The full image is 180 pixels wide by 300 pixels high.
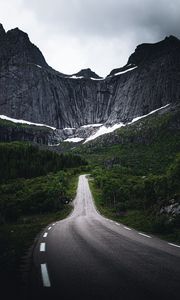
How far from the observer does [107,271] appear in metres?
10.8

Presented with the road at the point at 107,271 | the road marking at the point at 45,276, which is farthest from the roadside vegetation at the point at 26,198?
the road at the point at 107,271

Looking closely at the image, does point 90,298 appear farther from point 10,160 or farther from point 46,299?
point 10,160

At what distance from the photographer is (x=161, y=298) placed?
314 inches

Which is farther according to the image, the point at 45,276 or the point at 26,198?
the point at 26,198

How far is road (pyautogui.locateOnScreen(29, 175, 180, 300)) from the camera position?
8.57 meters

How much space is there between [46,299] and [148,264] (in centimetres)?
455

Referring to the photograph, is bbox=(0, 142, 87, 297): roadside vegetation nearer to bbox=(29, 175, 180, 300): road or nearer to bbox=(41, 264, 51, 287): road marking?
bbox=(41, 264, 51, 287): road marking

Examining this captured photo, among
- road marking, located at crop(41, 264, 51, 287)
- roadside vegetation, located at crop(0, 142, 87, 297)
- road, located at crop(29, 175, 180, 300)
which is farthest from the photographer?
roadside vegetation, located at crop(0, 142, 87, 297)

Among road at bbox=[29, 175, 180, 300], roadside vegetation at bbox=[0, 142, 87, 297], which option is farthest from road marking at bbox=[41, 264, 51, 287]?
roadside vegetation at bbox=[0, 142, 87, 297]

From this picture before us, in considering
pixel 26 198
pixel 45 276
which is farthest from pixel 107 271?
pixel 26 198

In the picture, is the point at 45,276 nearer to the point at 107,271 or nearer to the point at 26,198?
the point at 107,271

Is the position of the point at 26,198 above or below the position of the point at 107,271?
above

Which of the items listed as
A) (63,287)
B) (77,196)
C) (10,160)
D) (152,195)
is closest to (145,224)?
(152,195)

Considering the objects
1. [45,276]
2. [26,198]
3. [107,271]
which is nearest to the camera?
[45,276]
